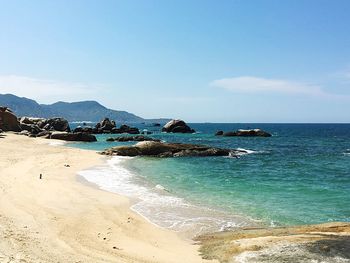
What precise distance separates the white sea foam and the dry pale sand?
0.95 meters

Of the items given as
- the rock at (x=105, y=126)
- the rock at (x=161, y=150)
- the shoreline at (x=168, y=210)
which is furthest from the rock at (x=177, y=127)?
the shoreline at (x=168, y=210)

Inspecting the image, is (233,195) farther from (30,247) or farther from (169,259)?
(30,247)

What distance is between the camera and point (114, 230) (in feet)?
52.1

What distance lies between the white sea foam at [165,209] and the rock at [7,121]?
191ft

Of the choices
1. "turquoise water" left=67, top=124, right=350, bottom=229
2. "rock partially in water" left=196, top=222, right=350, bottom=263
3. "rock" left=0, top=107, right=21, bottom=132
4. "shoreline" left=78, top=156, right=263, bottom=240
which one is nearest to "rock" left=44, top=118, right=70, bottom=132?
"rock" left=0, top=107, right=21, bottom=132

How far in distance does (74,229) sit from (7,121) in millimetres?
73596

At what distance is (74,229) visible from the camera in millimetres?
15242

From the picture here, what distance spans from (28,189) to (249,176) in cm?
1888

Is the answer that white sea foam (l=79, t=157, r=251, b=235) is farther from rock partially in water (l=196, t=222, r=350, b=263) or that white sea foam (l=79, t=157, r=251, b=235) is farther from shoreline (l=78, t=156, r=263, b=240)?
rock partially in water (l=196, t=222, r=350, b=263)

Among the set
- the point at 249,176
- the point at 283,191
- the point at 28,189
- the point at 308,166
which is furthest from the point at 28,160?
the point at 308,166

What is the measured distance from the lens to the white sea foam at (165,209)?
17587mm

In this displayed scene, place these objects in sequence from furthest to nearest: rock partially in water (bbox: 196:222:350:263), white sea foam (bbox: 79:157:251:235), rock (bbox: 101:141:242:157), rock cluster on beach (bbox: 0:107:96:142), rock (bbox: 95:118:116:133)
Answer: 1. rock (bbox: 95:118:116:133)
2. rock cluster on beach (bbox: 0:107:96:142)
3. rock (bbox: 101:141:242:157)
4. white sea foam (bbox: 79:157:251:235)
5. rock partially in water (bbox: 196:222:350:263)

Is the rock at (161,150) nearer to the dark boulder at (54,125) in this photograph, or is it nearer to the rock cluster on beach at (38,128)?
the rock cluster on beach at (38,128)

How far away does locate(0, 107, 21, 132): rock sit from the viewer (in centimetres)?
8100
